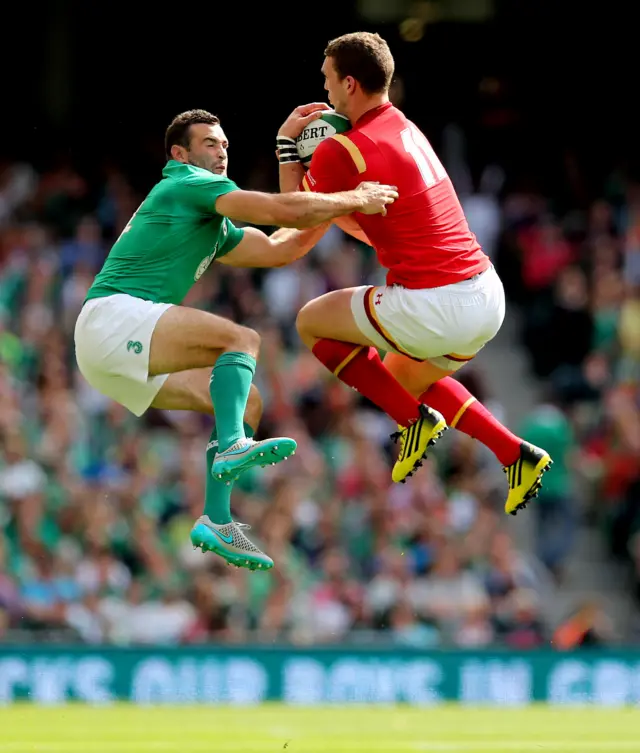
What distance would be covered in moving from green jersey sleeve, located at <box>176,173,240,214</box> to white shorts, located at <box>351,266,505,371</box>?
0.87 m

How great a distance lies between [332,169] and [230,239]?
2.95ft

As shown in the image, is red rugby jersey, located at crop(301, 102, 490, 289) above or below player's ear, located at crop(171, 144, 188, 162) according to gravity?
below

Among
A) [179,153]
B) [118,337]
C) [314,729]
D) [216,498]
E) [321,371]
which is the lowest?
[314,729]

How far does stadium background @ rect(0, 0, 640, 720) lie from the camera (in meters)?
13.2

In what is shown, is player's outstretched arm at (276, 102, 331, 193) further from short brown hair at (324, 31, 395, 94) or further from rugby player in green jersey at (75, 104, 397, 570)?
short brown hair at (324, 31, 395, 94)

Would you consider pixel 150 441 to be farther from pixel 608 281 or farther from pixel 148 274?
pixel 148 274

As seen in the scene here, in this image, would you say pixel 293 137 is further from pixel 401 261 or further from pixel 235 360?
pixel 235 360

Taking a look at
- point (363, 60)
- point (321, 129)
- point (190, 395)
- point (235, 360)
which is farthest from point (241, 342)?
point (363, 60)

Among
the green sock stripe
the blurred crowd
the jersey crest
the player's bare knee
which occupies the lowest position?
the blurred crowd

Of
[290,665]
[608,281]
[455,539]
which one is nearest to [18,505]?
[290,665]

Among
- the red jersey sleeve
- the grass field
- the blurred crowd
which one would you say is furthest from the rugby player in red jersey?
the blurred crowd

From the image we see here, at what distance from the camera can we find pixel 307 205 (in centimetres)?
724

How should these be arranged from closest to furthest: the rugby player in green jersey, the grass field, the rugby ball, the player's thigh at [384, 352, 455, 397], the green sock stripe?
1. the rugby player in green jersey
2. the green sock stripe
3. the rugby ball
4. the player's thigh at [384, 352, 455, 397]
5. the grass field

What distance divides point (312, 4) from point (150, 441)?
16.9ft
